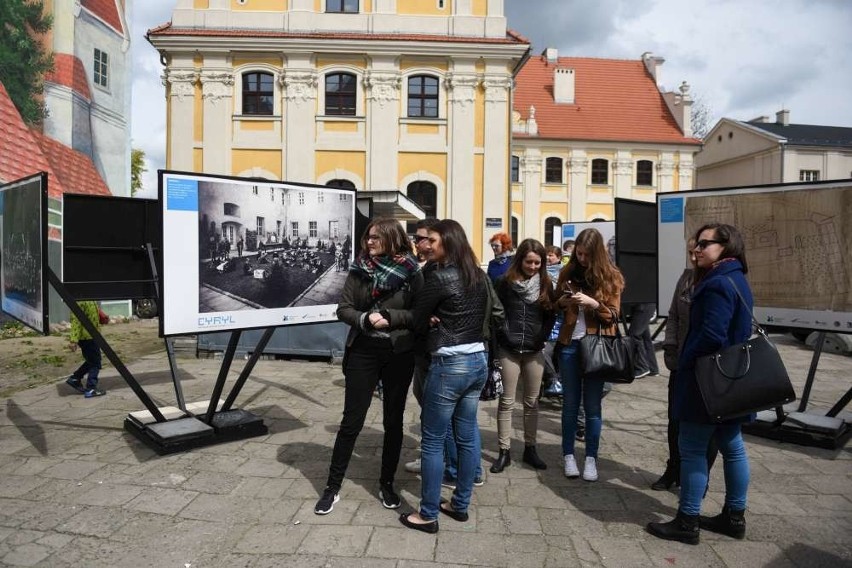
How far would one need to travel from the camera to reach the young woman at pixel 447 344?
3797mm

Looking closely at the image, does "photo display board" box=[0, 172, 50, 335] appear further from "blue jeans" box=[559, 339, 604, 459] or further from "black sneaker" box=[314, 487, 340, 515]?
"blue jeans" box=[559, 339, 604, 459]

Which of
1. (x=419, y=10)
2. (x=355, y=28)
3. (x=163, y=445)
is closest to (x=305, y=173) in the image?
(x=355, y=28)

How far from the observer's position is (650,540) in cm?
391

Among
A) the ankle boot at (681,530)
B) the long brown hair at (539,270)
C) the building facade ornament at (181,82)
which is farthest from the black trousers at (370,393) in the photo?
the building facade ornament at (181,82)

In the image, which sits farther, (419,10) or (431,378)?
(419,10)

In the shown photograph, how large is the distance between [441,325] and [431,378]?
34cm

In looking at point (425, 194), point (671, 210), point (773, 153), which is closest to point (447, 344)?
point (671, 210)

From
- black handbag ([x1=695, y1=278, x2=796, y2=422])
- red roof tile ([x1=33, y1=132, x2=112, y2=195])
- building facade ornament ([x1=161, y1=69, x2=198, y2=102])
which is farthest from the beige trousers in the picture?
building facade ornament ([x1=161, y1=69, x2=198, y2=102])

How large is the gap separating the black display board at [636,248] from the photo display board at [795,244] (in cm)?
108

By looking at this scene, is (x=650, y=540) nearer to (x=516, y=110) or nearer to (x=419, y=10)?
(x=419, y=10)

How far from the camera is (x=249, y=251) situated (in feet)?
18.0

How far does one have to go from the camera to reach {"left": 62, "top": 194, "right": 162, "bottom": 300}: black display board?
5.86 m

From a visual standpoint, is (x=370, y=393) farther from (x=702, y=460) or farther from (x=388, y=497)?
(x=702, y=460)

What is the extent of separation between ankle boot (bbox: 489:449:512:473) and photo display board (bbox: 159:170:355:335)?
213cm
